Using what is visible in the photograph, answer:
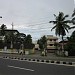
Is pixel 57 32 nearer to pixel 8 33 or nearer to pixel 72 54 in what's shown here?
pixel 72 54

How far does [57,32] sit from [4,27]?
4686 centimetres

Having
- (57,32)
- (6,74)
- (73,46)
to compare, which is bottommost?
(6,74)

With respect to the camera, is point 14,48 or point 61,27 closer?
point 61,27

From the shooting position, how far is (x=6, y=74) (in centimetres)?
1317

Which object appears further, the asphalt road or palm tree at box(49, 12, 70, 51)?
palm tree at box(49, 12, 70, 51)

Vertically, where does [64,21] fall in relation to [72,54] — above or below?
above

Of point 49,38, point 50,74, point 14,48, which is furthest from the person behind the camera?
point 49,38

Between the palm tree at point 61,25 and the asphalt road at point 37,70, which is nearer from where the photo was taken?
the asphalt road at point 37,70

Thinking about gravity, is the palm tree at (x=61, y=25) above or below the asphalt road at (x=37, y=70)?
above

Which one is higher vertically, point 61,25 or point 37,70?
point 61,25

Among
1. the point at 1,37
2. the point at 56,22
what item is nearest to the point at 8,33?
the point at 1,37

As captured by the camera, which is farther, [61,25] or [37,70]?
[61,25]

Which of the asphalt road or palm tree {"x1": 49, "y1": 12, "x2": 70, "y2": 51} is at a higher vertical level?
palm tree {"x1": 49, "y1": 12, "x2": 70, "y2": 51}

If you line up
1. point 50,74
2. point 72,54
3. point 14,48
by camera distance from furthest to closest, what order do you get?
point 14,48 → point 72,54 → point 50,74
